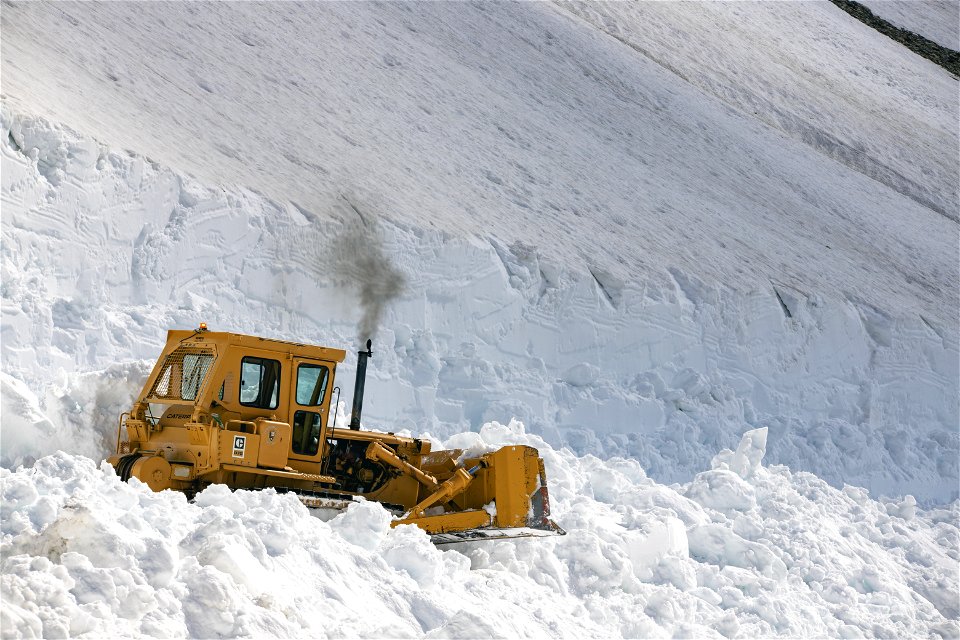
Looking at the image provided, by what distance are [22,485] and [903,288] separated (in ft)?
52.8

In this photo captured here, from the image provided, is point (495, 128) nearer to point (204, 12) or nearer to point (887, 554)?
point (204, 12)

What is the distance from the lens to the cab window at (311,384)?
27.1 feet

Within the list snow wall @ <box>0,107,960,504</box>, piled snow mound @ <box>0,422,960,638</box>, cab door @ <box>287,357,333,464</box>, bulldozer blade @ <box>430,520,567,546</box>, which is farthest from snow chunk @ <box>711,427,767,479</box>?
cab door @ <box>287,357,333,464</box>

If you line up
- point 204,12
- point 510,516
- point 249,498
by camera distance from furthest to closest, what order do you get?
point 204,12, point 510,516, point 249,498

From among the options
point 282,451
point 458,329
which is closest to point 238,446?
point 282,451

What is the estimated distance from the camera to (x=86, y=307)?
1076 centimetres

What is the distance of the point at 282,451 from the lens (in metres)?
8.03

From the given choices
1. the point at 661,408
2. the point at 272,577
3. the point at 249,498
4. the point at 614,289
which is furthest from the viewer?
the point at 614,289

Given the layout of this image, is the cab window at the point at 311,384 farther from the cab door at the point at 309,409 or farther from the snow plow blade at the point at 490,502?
the snow plow blade at the point at 490,502

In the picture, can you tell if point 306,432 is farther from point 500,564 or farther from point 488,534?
point 500,564

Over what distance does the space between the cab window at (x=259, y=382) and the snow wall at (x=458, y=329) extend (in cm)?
107

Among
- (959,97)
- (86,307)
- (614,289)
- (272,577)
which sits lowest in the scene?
(86,307)

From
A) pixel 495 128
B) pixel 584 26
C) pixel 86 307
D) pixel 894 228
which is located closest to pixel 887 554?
pixel 86 307

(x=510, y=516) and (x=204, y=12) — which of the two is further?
(x=204, y=12)
